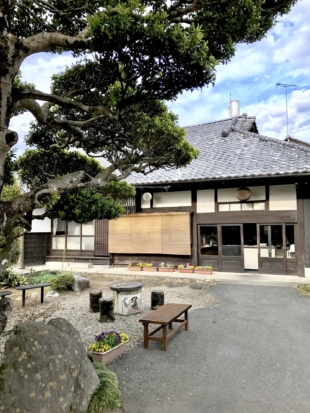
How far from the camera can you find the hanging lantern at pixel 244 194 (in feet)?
38.8

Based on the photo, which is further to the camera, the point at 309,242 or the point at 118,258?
the point at 118,258

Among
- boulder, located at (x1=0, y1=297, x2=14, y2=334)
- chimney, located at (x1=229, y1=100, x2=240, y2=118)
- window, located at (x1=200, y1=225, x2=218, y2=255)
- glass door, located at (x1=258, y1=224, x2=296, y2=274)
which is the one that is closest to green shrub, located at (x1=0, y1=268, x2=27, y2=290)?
boulder, located at (x1=0, y1=297, x2=14, y2=334)

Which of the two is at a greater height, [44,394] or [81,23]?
[81,23]

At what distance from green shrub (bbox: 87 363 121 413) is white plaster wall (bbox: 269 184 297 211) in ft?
31.7

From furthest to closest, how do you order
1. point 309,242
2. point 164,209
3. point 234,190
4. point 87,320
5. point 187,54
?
point 164,209, point 234,190, point 309,242, point 87,320, point 187,54

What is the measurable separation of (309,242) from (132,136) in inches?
336

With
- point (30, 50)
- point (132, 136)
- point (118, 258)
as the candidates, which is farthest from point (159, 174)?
point (30, 50)

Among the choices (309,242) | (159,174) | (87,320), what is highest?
(159,174)

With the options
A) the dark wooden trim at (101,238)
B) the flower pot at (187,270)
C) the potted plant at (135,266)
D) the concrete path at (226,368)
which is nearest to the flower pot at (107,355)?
the concrete path at (226,368)

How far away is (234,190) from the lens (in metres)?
12.2

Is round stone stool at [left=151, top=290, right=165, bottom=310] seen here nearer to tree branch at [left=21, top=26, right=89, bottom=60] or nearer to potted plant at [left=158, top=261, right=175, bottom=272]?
potted plant at [left=158, top=261, right=175, bottom=272]

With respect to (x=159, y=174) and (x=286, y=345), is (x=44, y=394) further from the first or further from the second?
(x=159, y=174)

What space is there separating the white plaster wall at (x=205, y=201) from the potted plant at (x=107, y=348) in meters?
8.53

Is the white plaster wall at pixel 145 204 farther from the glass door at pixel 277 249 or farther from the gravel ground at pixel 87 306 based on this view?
the glass door at pixel 277 249
